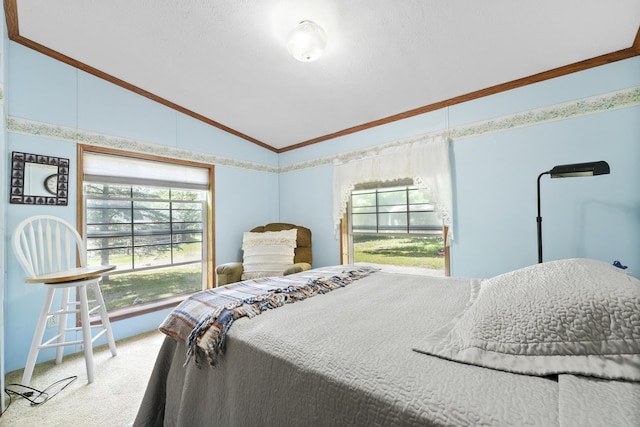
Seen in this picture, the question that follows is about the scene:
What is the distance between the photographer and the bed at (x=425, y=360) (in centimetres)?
59

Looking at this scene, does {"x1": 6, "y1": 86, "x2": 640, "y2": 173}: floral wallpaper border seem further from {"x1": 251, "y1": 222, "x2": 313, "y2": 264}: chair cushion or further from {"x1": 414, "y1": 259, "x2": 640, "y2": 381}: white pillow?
{"x1": 414, "y1": 259, "x2": 640, "y2": 381}: white pillow

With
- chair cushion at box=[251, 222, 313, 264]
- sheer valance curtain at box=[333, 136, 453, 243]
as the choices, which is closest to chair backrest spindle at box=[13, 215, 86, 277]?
chair cushion at box=[251, 222, 313, 264]

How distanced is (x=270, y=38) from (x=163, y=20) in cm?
77

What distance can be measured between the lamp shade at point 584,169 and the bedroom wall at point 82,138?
3307 mm

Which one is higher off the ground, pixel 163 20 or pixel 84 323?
pixel 163 20

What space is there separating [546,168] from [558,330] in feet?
6.66

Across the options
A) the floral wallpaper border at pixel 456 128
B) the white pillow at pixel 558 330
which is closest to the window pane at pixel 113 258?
the floral wallpaper border at pixel 456 128

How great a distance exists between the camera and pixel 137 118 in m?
2.77

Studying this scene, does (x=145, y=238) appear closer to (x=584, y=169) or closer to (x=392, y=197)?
(x=392, y=197)

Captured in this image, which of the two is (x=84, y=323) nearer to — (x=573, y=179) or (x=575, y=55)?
(x=573, y=179)

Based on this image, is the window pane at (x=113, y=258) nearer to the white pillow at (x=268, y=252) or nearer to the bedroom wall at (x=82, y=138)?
the bedroom wall at (x=82, y=138)

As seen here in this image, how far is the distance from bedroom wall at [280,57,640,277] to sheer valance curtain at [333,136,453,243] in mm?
103

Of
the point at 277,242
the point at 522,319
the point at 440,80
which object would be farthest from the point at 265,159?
the point at 522,319

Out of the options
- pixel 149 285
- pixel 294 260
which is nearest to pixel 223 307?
pixel 294 260
